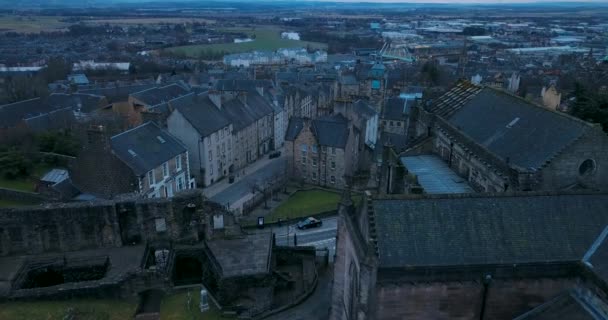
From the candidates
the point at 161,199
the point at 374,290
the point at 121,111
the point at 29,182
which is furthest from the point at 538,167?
the point at 121,111

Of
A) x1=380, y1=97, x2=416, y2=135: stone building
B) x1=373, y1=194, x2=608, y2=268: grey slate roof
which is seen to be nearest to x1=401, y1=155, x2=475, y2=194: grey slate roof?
x1=373, y1=194, x2=608, y2=268: grey slate roof

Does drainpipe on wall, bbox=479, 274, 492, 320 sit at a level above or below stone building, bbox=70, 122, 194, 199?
above

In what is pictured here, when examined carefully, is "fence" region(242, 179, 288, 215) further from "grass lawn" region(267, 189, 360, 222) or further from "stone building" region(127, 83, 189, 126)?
"stone building" region(127, 83, 189, 126)

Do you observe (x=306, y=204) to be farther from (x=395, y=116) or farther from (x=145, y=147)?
(x=395, y=116)

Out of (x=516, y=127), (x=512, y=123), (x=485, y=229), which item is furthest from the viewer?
(x=512, y=123)

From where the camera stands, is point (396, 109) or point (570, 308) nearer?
point (570, 308)

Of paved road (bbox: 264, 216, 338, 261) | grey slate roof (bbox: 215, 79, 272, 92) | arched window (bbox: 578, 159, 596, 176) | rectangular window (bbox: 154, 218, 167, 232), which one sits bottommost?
paved road (bbox: 264, 216, 338, 261)

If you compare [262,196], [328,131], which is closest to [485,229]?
[262,196]
